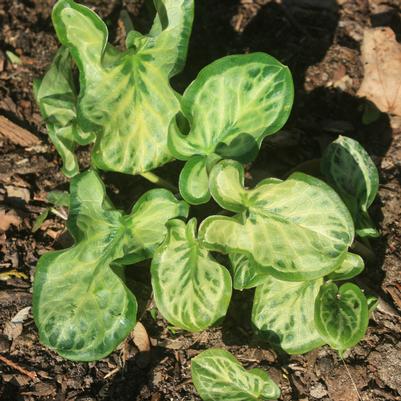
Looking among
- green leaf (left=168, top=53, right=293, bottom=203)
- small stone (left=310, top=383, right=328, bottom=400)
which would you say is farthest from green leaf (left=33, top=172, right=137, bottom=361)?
small stone (left=310, top=383, right=328, bottom=400)

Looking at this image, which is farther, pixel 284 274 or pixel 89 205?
pixel 89 205

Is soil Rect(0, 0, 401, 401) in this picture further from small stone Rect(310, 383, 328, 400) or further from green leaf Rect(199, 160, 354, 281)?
green leaf Rect(199, 160, 354, 281)

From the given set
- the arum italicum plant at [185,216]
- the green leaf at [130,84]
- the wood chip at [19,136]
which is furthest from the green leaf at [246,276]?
the wood chip at [19,136]

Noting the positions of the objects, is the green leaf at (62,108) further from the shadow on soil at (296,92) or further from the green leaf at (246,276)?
the green leaf at (246,276)

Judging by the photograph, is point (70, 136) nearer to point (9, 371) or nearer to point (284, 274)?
point (9, 371)

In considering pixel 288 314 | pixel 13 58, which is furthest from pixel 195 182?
pixel 13 58

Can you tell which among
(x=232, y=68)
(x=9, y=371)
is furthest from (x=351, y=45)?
(x=9, y=371)
